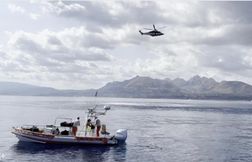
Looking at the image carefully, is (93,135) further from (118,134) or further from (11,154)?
(11,154)

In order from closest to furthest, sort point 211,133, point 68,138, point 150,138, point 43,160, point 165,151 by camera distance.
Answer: point 43,160 → point 165,151 → point 68,138 → point 150,138 → point 211,133

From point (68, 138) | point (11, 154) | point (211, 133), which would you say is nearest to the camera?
point (11, 154)

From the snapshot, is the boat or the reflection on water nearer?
the reflection on water

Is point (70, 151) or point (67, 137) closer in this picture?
point (70, 151)

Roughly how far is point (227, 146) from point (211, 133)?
877 inches

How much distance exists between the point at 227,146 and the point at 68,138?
32820 mm

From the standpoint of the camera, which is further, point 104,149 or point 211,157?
point 104,149

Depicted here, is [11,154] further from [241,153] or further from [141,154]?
[241,153]

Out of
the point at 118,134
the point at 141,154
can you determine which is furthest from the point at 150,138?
the point at 141,154

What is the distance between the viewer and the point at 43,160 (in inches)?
2231

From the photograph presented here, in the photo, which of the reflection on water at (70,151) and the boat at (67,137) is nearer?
the reflection on water at (70,151)

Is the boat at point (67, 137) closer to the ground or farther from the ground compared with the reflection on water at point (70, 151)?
farther from the ground

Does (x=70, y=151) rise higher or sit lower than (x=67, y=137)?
lower

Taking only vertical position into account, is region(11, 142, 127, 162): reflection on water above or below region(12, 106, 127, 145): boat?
below
